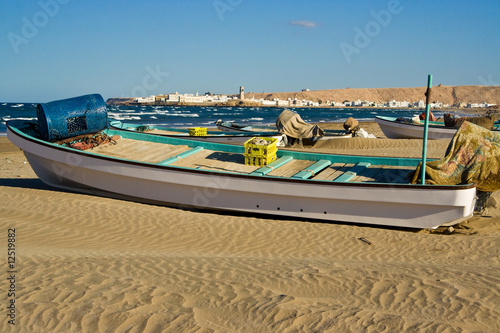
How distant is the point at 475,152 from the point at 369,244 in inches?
119

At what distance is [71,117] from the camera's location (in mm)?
11188

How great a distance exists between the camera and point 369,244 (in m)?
7.68

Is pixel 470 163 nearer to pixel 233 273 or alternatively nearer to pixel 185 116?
pixel 233 273

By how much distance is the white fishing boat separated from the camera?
820 centimetres

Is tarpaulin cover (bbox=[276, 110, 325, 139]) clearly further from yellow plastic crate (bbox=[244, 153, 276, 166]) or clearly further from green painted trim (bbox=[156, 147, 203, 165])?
yellow plastic crate (bbox=[244, 153, 276, 166])

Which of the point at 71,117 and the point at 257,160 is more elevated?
the point at 71,117

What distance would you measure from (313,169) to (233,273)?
473 cm

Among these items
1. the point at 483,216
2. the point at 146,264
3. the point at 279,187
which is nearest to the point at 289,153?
the point at 279,187

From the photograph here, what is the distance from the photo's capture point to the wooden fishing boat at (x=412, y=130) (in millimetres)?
21781

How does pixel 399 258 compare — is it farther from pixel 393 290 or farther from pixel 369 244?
pixel 393 290

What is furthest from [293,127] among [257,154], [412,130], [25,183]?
[412,130]

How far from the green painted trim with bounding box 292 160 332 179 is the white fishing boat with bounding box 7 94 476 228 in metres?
0.02

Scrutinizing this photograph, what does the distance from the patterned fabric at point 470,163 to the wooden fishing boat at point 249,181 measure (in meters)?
0.50

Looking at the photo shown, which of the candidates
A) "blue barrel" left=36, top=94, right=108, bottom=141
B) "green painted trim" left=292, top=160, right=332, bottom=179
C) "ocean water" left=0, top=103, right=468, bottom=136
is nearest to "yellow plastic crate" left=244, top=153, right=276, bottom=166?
"green painted trim" left=292, top=160, right=332, bottom=179
